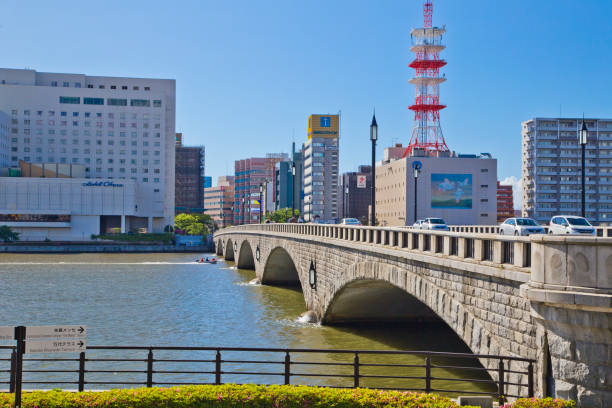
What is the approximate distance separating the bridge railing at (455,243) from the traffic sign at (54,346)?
10764 mm

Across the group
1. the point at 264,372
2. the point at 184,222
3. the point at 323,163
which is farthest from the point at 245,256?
the point at 323,163

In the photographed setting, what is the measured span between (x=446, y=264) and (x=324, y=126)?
178538mm

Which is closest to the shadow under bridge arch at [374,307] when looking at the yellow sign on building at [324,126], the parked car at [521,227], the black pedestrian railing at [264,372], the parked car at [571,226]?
the black pedestrian railing at [264,372]

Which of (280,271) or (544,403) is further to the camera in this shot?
(280,271)

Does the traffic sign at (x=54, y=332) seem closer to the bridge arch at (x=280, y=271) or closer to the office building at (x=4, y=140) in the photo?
the bridge arch at (x=280, y=271)

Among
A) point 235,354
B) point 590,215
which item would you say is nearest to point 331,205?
point 590,215

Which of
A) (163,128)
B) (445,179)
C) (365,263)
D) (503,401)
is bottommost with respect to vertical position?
(503,401)

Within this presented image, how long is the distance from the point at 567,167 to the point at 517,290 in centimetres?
15333

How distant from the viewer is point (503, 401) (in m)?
15.1

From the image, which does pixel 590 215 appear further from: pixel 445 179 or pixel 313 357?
pixel 313 357

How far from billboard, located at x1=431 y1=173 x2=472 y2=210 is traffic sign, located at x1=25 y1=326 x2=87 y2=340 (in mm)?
141583

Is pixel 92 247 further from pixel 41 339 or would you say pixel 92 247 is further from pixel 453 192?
pixel 41 339

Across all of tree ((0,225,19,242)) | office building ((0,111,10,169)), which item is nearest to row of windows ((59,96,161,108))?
office building ((0,111,10,169))

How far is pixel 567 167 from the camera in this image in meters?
157
